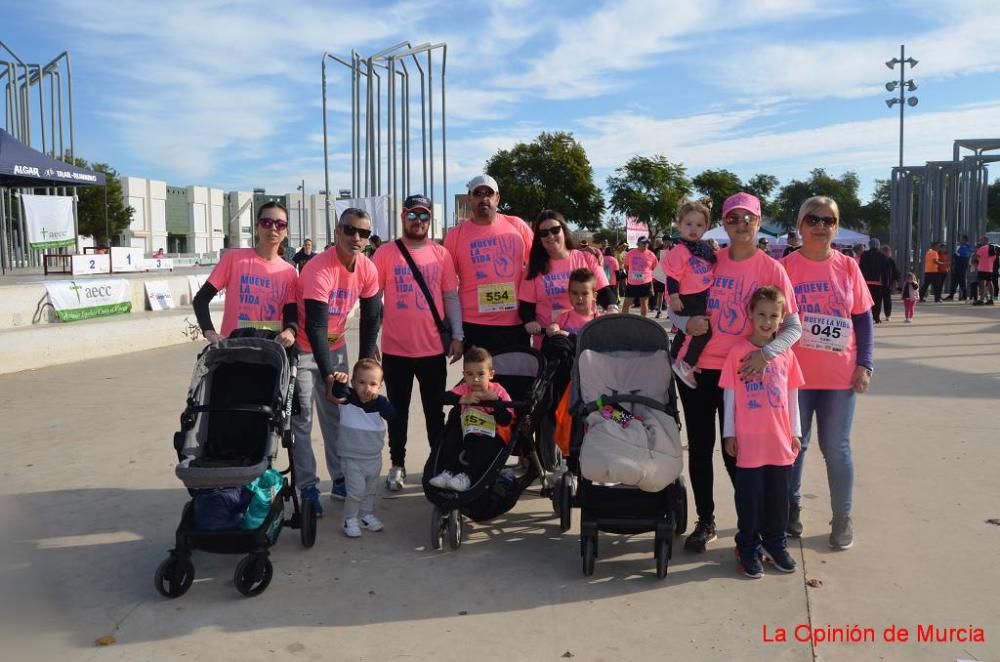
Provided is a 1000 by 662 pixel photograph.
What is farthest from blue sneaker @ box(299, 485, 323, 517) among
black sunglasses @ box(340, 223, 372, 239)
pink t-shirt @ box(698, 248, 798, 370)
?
pink t-shirt @ box(698, 248, 798, 370)

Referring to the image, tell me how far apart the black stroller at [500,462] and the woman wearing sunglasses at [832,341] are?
1.47 meters

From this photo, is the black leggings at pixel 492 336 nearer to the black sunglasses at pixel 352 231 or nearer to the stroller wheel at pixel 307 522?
the black sunglasses at pixel 352 231

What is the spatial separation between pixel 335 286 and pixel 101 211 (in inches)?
1765

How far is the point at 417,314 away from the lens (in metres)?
5.00

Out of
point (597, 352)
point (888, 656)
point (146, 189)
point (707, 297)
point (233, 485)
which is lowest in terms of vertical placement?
point (888, 656)

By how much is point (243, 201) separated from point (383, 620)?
283 ft

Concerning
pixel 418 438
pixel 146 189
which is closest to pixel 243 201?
pixel 146 189

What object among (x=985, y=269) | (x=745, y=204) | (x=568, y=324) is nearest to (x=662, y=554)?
(x=568, y=324)

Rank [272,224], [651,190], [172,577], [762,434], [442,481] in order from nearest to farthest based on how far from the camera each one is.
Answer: [172,577], [762,434], [442,481], [272,224], [651,190]

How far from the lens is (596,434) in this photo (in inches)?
159

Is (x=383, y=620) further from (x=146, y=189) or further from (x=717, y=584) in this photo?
(x=146, y=189)

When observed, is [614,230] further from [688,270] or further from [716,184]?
[688,270]

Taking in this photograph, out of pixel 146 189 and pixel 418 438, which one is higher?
pixel 146 189

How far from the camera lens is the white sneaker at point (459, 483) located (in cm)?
418
